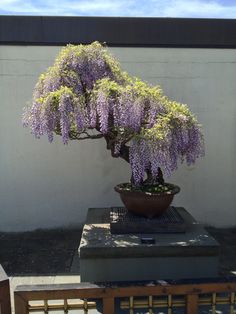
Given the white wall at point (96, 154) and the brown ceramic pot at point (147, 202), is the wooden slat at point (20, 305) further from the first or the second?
the white wall at point (96, 154)

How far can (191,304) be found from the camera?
264cm

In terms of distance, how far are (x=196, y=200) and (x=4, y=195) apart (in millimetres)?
2713

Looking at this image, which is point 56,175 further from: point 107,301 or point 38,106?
point 107,301

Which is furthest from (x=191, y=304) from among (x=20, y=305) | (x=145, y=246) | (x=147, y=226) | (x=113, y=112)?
(x=113, y=112)

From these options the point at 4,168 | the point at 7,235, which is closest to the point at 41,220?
the point at 7,235

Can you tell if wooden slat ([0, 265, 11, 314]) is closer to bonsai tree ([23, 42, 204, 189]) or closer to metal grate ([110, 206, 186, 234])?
bonsai tree ([23, 42, 204, 189])

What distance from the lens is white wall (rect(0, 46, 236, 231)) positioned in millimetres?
5805

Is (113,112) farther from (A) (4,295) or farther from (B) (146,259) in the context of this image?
(A) (4,295)

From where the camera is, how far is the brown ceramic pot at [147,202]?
420 cm

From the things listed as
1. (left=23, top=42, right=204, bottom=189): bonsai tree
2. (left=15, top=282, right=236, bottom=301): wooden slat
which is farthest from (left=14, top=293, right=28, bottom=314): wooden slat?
(left=23, top=42, right=204, bottom=189): bonsai tree

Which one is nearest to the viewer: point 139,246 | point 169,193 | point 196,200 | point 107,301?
point 107,301

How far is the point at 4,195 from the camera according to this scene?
5973 mm

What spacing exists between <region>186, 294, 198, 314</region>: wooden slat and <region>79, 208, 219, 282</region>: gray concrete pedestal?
47.1 inches

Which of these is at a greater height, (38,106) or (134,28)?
(134,28)
